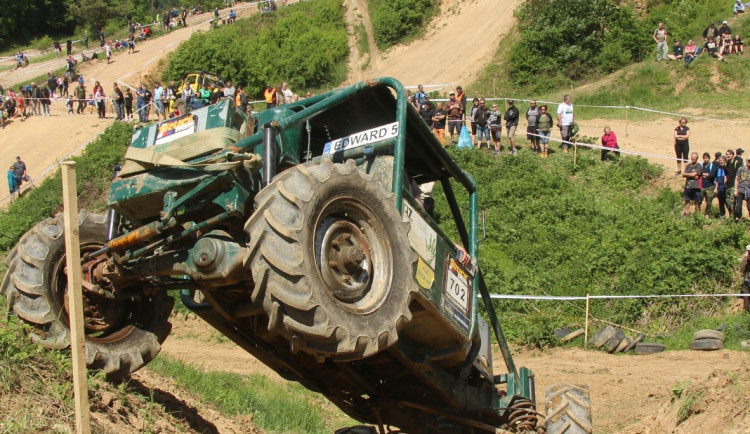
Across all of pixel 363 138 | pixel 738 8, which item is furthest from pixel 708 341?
pixel 738 8

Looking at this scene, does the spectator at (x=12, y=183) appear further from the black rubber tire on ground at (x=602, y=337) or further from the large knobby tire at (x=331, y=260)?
the large knobby tire at (x=331, y=260)

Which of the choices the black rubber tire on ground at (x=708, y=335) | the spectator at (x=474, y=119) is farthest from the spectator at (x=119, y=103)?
the black rubber tire on ground at (x=708, y=335)

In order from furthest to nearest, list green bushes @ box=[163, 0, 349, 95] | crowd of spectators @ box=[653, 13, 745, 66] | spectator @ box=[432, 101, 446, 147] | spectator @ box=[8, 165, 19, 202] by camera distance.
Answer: green bushes @ box=[163, 0, 349, 95] < crowd of spectators @ box=[653, 13, 745, 66] < spectator @ box=[8, 165, 19, 202] < spectator @ box=[432, 101, 446, 147]

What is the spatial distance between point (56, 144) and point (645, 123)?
17.7m

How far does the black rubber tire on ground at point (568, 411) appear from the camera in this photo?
8.24m

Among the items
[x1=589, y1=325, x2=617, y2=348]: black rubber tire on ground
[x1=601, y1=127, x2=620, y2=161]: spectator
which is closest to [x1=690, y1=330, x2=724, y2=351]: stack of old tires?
[x1=589, y1=325, x2=617, y2=348]: black rubber tire on ground

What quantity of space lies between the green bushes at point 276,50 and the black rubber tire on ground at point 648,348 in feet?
66.7

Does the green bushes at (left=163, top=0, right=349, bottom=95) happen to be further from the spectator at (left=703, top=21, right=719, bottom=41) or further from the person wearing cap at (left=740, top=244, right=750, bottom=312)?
the person wearing cap at (left=740, top=244, right=750, bottom=312)

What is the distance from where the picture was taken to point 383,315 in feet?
20.2

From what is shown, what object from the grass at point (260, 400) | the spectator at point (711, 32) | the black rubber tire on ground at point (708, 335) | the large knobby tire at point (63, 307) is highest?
the large knobby tire at point (63, 307)

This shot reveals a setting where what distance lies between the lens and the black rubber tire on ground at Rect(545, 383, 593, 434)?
824 cm

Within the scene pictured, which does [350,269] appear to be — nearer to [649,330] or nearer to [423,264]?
[423,264]

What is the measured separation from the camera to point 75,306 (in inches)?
203

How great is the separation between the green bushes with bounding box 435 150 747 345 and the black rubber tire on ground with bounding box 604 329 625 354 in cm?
59
